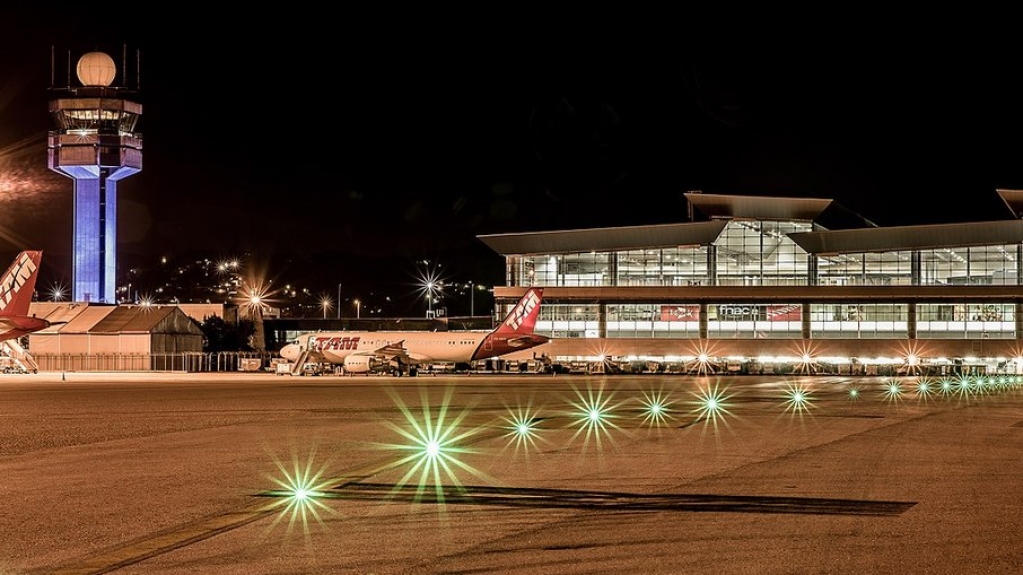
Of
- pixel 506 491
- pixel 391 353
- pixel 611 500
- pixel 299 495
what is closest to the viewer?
pixel 611 500

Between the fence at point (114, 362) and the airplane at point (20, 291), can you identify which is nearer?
the airplane at point (20, 291)

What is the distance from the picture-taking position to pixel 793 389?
55469mm

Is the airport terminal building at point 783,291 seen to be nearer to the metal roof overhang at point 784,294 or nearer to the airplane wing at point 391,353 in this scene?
the metal roof overhang at point 784,294

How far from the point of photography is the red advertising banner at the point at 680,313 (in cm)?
9375

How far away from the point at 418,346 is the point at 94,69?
50.8 m

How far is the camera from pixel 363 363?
75.5 metres

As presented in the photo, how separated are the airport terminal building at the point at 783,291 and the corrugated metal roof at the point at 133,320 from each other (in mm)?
28335

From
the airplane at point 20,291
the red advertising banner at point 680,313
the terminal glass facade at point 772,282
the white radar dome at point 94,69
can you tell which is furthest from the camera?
the white radar dome at point 94,69

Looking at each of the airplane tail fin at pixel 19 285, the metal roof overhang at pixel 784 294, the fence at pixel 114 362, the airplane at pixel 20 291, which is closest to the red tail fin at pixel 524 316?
the metal roof overhang at pixel 784 294

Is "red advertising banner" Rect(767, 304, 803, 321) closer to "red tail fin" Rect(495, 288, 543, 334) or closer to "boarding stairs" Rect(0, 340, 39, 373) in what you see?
"red tail fin" Rect(495, 288, 543, 334)

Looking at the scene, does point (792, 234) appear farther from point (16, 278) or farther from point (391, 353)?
point (16, 278)

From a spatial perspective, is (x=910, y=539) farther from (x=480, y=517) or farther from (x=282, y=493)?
(x=282, y=493)

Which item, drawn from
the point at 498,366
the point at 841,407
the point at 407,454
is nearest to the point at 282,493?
the point at 407,454

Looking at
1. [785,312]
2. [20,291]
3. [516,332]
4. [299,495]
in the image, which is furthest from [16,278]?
[785,312]
